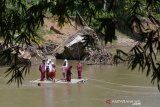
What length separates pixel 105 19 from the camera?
3170mm

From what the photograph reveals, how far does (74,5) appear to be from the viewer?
321cm

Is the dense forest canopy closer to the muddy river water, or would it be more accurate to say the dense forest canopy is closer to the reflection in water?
the muddy river water

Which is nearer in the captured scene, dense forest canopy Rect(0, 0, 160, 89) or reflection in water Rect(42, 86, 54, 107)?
dense forest canopy Rect(0, 0, 160, 89)

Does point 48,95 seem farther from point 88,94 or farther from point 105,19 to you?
point 105,19

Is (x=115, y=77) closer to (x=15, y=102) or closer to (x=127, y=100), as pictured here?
(x=127, y=100)

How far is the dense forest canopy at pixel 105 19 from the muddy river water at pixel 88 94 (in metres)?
12.8

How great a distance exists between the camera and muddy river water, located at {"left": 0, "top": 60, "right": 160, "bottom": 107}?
54.9ft

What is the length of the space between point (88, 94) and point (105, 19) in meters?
15.8

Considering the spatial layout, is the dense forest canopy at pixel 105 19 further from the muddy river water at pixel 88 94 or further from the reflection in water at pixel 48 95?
the reflection in water at pixel 48 95

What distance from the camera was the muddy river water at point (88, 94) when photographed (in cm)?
1672

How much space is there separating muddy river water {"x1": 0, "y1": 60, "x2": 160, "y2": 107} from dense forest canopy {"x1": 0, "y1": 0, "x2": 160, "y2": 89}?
41.9ft

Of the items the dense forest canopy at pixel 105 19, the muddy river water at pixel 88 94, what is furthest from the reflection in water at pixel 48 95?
the dense forest canopy at pixel 105 19

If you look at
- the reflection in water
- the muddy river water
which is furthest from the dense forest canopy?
the reflection in water

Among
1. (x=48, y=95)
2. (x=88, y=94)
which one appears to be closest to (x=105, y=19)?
(x=48, y=95)
